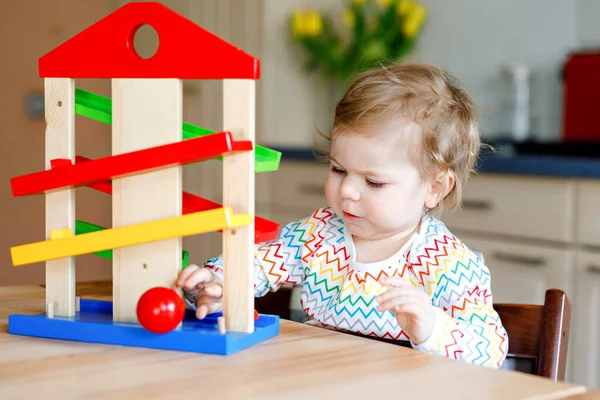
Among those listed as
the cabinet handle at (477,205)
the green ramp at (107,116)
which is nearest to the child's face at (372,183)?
the green ramp at (107,116)

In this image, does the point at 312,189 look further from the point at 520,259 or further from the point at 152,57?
the point at 152,57

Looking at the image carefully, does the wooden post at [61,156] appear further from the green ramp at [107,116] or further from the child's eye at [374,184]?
the child's eye at [374,184]

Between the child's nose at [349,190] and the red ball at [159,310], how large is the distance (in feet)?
1.08

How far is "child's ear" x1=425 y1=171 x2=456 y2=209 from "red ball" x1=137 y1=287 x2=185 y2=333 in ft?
1.55

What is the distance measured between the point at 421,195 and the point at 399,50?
7.38ft

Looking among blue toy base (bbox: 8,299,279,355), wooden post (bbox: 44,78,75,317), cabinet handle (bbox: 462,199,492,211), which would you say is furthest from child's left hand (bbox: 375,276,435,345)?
cabinet handle (bbox: 462,199,492,211)

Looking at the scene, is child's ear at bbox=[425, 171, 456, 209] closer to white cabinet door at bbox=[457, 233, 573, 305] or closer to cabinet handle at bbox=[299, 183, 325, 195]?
white cabinet door at bbox=[457, 233, 573, 305]

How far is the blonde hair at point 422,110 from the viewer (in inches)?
44.5

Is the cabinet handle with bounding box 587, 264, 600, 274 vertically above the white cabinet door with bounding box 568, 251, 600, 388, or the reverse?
the cabinet handle with bounding box 587, 264, 600, 274

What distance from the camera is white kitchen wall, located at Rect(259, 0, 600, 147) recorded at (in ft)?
9.91

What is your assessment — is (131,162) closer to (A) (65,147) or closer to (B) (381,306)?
(A) (65,147)

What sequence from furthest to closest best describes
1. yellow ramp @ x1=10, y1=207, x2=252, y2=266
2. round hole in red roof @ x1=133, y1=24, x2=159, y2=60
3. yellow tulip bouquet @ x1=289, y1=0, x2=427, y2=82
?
1. round hole in red roof @ x1=133, y1=24, x2=159, y2=60
2. yellow tulip bouquet @ x1=289, y1=0, x2=427, y2=82
3. yellow ramp @ x1=10, y1=207, x2=252, y2=266

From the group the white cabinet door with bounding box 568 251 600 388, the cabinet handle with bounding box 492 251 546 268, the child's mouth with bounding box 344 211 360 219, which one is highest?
the child's mouth with bounding box 344 211 360 219

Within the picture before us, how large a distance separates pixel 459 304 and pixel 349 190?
0.69ft
